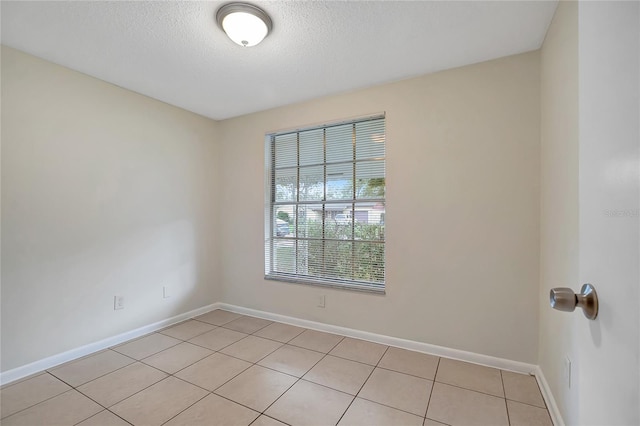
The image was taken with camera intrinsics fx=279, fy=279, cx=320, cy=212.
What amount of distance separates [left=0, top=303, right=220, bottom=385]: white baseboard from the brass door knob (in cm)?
327

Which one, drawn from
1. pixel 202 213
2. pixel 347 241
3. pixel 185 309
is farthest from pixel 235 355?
pixel 202 213

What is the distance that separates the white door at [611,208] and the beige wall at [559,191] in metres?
0.84

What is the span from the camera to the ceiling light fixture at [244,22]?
5.55 feet

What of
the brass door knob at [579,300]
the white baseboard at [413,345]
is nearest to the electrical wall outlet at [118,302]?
the white baseboard at [413,345]

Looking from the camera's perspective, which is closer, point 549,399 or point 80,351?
point 549,399

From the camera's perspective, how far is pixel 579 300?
61cm

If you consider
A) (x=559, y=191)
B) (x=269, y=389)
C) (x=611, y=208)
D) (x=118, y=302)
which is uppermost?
(x=559, y=191)

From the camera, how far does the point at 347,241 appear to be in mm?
2955

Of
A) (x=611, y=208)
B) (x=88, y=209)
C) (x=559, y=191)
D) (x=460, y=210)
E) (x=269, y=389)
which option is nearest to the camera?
(x=611, y=208)

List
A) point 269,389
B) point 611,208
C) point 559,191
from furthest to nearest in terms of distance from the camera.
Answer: point 269,389 < point 559,191 < point 611,208

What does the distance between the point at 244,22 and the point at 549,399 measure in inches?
120

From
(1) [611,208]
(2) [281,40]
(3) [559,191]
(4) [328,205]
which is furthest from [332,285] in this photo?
(1) [611,208]

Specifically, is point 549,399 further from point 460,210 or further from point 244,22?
point 244,22

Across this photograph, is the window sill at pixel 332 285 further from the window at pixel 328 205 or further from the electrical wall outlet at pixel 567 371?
the electrical wall outlet at pixel 567 371
